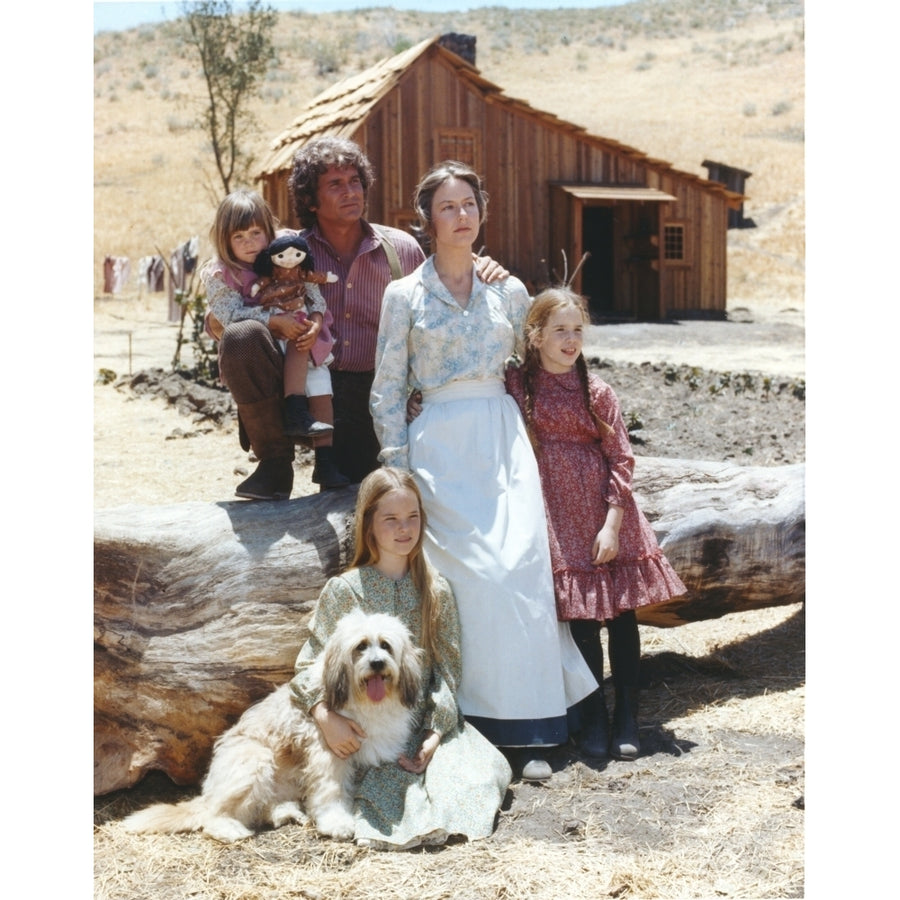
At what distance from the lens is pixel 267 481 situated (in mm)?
4844

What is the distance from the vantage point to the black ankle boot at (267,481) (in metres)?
4.81

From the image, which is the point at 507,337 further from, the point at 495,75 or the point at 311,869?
the point at 495,75

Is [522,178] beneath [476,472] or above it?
above

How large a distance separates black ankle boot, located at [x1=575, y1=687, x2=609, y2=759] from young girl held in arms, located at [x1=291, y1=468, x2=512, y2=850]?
0.50 meters

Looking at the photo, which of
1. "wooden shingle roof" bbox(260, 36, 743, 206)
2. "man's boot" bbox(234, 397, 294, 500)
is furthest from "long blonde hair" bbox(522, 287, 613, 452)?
"wooden shingle roof" bbox(260, 36, 743, 206)

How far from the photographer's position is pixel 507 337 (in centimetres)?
452

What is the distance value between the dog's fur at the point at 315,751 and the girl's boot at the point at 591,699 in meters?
0.83

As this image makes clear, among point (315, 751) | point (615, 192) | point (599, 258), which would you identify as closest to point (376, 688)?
point (315, 751)

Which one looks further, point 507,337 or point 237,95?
point 237,95

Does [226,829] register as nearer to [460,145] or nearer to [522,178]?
[460,145]

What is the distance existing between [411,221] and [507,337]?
50.2 ft

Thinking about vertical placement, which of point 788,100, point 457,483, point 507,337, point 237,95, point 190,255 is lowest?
point 457,483

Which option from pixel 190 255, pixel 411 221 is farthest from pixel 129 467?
pixel 411 221

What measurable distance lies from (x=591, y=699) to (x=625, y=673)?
19 centimetres
